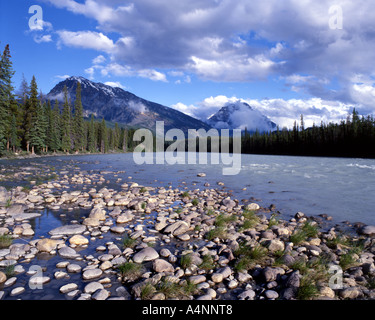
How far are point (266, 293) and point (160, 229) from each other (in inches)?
166

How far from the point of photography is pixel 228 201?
11.5m

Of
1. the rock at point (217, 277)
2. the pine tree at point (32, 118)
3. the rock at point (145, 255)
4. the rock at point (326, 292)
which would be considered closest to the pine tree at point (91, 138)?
the pine tree at point (32, 118)

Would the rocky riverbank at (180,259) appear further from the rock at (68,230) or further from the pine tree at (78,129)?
the pine tree at (78,129)

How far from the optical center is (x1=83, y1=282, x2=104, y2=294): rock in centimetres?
411

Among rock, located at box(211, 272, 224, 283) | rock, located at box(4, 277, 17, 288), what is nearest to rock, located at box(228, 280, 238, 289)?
rock, located at box(211, 272, 224, 283)

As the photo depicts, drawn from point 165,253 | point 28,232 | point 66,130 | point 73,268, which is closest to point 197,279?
point 165,253

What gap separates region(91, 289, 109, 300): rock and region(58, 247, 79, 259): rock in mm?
1915

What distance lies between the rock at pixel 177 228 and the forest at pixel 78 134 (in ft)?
143

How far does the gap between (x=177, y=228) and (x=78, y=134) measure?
79342 millimetres

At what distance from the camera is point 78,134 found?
251ft

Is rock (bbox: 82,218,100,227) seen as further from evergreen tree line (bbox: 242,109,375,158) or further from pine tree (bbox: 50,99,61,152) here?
evergreen tree line (bbox: 242,109,375,158)

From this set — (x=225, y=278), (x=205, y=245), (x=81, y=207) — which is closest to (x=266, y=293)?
(x=225, y=278)

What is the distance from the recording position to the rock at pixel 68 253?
553cm

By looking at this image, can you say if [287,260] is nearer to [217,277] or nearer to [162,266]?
[217,277]
